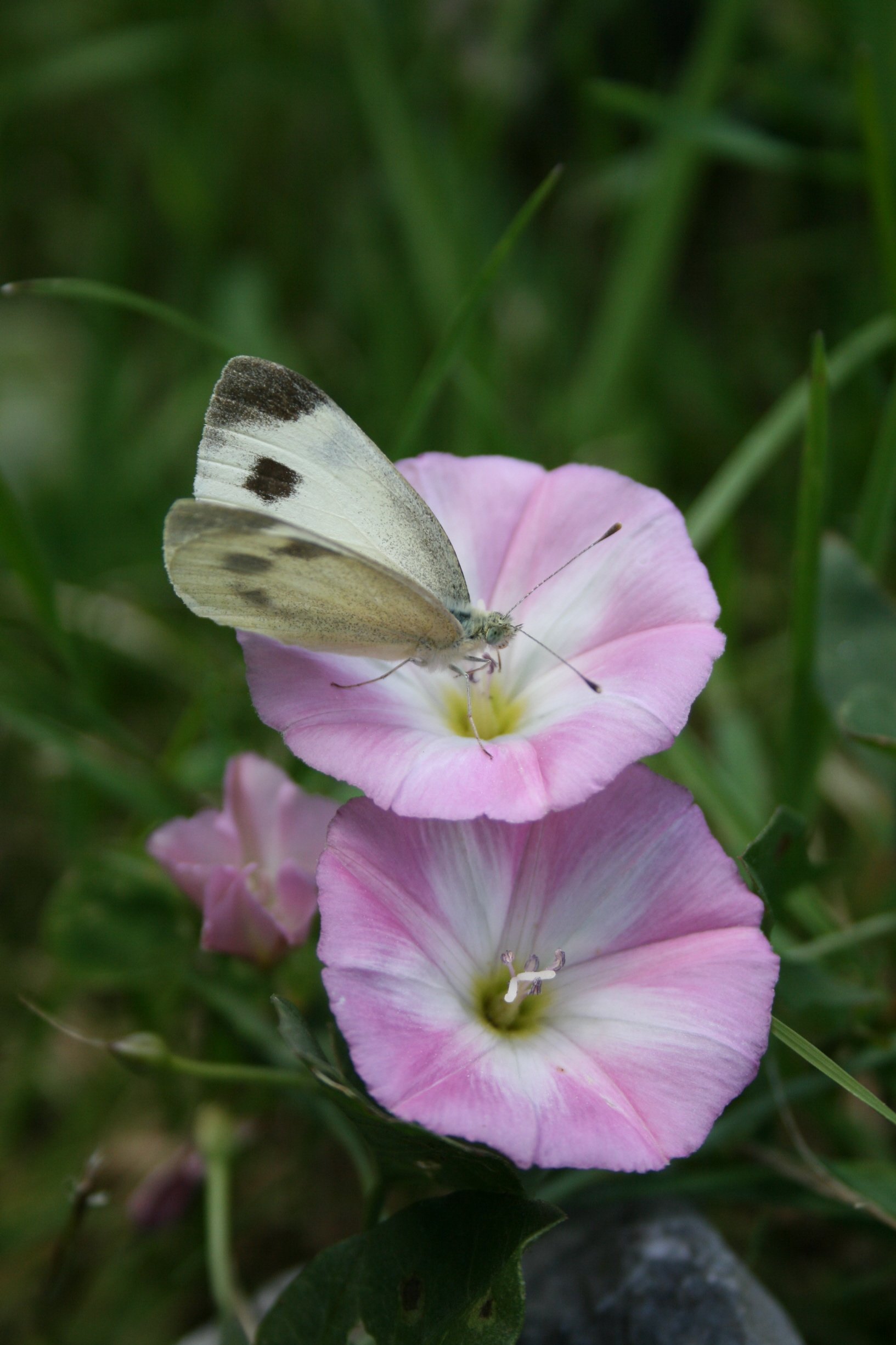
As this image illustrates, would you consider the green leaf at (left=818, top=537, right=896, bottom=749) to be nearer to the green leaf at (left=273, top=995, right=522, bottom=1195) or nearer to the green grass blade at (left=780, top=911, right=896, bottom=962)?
the green grass blade at (left=780, top=911, right=896, bottom=962)

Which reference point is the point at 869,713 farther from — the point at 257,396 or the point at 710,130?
the point at 710,130

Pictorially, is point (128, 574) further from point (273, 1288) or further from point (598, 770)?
point (598, 770)

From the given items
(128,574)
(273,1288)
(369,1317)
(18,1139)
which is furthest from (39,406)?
(369,1317)

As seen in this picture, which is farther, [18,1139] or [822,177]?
[822,177]

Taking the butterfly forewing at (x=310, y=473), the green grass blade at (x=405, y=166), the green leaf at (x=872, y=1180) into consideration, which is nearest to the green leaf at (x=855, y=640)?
the green leaf at (x=872, y=1180)

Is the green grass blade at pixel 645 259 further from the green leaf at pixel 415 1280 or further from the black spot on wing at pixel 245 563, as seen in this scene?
the green leaf at pixel 415 1280

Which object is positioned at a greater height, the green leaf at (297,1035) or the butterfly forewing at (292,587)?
the butterfly forewing at (292,587)
